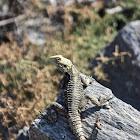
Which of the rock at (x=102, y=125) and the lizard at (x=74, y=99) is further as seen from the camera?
the lizard at (x=74, y=99)

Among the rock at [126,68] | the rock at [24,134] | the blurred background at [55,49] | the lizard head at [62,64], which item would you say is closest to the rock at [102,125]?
the lizard head at [62,64]

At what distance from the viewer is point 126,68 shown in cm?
752

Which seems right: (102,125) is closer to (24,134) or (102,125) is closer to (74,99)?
(74,99)

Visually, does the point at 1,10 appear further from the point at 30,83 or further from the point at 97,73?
the point at 97,73

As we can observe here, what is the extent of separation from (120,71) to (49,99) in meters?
2.78

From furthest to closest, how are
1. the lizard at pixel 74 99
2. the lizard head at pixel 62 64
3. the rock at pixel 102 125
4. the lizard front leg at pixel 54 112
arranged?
the lizard head at pixel 62 64
the lizard front leg at pixel 54 112
the lizard at pixel 74 99
the rock at pixel 102 125

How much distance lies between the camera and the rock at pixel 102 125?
4.71 metres

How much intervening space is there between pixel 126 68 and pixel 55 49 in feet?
9.83

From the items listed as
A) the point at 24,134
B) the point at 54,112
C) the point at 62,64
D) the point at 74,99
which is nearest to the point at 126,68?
the point at 62,64

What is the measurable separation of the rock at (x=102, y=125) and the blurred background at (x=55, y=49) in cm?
132

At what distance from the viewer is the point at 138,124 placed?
473 centimetres

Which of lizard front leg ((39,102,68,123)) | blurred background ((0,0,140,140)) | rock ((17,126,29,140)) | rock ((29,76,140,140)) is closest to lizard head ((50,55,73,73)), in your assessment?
rock ((29,76,140,140))

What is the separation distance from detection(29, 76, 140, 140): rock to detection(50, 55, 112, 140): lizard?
0.59 ft

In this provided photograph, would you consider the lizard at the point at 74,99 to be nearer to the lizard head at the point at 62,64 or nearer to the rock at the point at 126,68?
the lizard head at the point at 62,64
